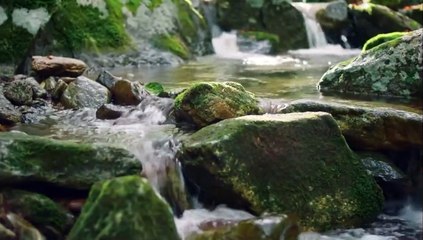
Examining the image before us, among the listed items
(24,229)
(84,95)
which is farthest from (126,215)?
(84,95)

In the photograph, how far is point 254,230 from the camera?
437cm

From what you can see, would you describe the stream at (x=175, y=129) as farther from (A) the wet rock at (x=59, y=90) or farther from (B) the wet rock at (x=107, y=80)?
(B) the wet rock at (x=107, y=80)

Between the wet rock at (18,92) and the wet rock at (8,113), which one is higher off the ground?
the wet rock at (18,92)

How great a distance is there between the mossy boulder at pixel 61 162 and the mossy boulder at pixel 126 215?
0.68 metres

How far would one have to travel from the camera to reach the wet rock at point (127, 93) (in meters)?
7.33

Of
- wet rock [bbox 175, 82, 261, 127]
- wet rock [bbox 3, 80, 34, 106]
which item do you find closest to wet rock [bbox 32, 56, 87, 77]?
wet rock [bbox 3, 80, 34, 106]

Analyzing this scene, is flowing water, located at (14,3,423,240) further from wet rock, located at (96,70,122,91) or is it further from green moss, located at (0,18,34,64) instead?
green moss, located at (0,18,34,64)

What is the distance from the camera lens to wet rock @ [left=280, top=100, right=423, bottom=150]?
573cm

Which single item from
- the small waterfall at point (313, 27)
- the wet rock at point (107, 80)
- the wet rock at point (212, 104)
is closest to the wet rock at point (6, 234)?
the wet rock at point (212, 104)

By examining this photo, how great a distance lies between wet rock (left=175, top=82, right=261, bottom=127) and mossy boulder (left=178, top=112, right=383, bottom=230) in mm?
618

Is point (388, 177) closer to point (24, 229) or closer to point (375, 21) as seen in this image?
point (24, 229)

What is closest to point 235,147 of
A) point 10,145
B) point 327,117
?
point 327,117

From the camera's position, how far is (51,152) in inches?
183

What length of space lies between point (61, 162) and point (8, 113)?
89.4 inches
